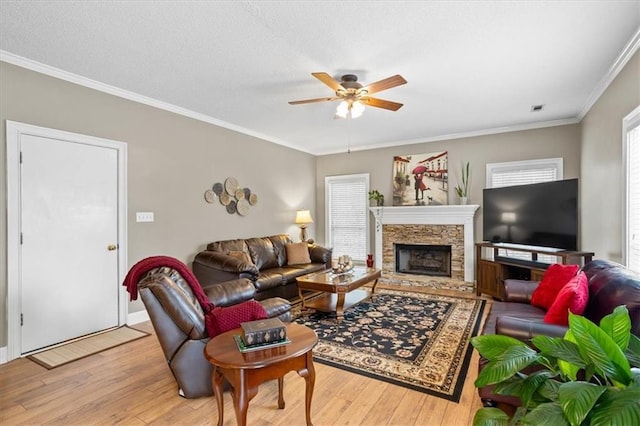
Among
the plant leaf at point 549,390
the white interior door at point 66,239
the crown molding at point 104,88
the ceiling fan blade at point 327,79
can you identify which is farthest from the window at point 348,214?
the plant leaf at point 549,390

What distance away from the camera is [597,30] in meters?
2.47

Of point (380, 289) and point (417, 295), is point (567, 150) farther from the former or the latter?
point (380, 289)

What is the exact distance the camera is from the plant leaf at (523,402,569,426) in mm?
892

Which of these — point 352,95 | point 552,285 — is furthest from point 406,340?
point 352,95

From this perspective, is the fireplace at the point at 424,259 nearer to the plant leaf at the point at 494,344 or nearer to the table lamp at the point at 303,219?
the table lamp at the point at 303,219

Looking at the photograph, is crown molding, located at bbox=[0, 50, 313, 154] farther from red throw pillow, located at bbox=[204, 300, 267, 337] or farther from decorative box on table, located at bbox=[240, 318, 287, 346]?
decorative box on table, located at bbox=[240, 318, 287, 346]

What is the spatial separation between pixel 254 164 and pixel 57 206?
2.95 m

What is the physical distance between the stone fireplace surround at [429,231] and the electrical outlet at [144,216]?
4065mm

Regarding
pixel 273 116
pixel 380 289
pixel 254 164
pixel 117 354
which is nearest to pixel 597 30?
pixel 273 116

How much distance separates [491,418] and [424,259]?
5.26m

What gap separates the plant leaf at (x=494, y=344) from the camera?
3.82 ft

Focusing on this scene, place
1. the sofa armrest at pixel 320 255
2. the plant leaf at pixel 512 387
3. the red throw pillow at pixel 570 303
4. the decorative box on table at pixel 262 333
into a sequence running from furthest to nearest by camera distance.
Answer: the sofa armrest at pixel 320 255 < the red throw pillow at pixel 570 303 < the decorative box on table at pixel 262 333 < the plant leaf at pixel 512 387

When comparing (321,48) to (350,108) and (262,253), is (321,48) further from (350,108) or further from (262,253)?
(262,253)

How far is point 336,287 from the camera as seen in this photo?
3.56 meters
